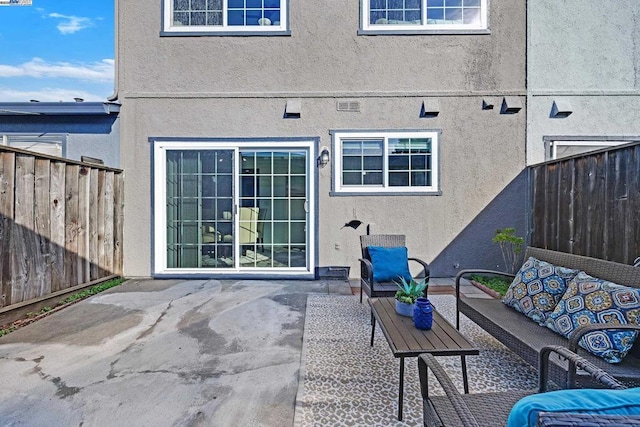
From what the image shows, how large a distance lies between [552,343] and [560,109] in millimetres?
5207

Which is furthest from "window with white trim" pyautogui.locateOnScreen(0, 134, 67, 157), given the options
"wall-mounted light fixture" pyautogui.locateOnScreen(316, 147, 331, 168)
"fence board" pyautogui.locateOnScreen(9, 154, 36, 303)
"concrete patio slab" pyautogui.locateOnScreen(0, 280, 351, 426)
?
"wall-mounted light fixture" pyautogui.locateOnScreen(316, 147, 331, 168)

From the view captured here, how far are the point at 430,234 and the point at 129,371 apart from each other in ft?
16.6

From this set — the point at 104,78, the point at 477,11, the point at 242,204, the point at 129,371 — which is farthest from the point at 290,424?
the point at 104,78

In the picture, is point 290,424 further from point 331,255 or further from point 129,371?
point 331,255

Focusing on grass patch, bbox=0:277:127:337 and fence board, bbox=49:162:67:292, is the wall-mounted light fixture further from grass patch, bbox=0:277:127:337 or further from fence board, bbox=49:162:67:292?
grass patch, bbox=0:277:127:337

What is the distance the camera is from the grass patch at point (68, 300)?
3819 mm

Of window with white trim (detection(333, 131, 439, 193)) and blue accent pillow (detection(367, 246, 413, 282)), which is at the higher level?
window with white trim (detection(333, 131, 439, 193))

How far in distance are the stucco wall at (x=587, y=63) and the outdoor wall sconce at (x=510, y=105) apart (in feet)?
0.97

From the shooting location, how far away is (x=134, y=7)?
6.18 meters

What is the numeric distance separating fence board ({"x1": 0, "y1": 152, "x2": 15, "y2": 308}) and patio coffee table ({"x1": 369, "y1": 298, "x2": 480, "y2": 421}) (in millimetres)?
4223

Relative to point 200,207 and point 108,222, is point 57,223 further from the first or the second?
point 200,207

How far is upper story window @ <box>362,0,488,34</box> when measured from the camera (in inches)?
245

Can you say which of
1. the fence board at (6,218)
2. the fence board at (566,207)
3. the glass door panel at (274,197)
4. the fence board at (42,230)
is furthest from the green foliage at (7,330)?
the fence board at (566,207)

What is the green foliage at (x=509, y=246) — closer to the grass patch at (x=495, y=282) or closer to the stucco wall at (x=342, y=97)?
the stucco wall at (x=342, y=97)
